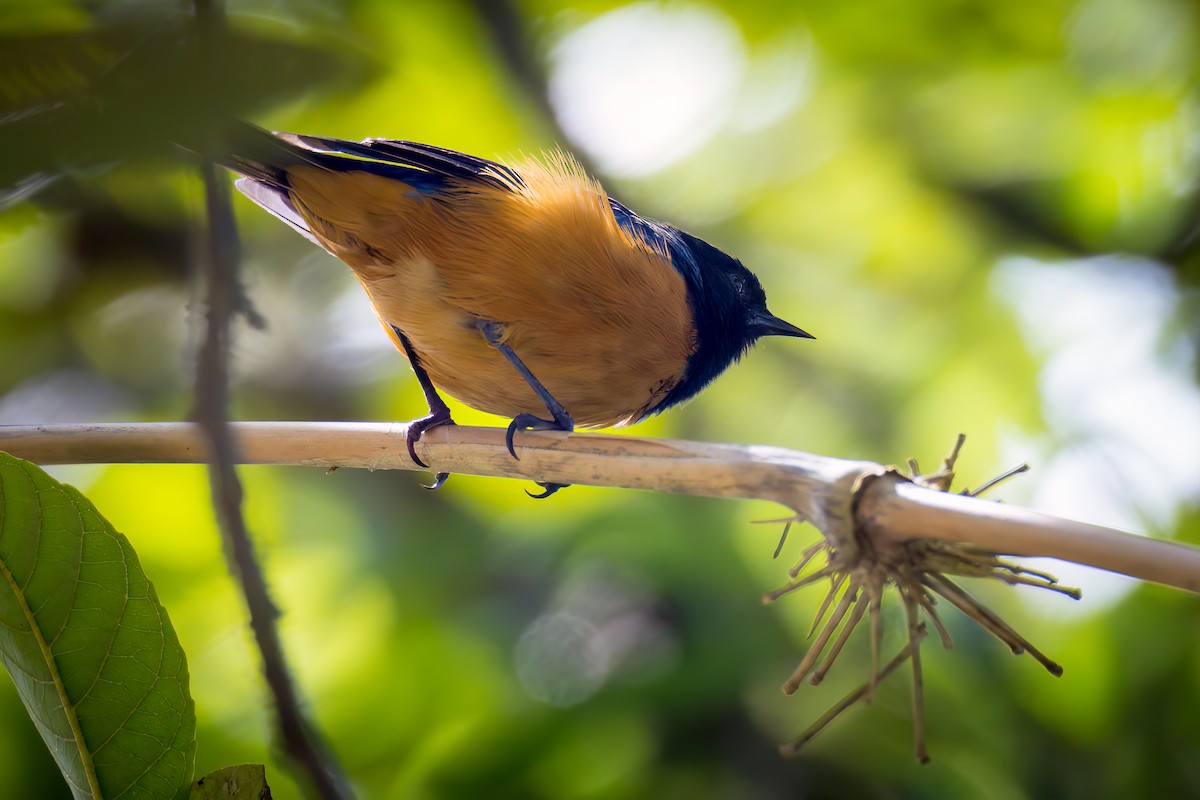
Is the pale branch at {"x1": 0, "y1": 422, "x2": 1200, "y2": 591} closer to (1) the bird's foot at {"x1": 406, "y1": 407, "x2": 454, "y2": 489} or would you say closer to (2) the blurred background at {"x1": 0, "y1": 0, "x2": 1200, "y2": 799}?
(1) the bird's foot at {"x1": 406, "y1": 407, "x2": 454, "y2": 489}

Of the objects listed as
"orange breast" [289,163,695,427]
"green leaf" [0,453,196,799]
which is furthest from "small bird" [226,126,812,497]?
"green leaf" [0,453,196,799]

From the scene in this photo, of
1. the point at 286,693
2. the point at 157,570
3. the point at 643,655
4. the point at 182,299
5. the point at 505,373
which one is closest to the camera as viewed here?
the point at 286,693

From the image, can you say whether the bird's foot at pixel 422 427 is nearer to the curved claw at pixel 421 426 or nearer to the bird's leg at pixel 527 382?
the curved claw at pixel 421 426

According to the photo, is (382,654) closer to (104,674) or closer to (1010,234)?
(104,674)

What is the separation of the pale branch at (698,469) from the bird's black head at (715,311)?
2.10ft

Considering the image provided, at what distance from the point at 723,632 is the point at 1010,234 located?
179 centimetres

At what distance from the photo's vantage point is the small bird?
194 cm

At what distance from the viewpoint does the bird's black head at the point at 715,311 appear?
7.24ft

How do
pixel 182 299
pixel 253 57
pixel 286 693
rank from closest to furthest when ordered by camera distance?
pixel 253 57, pixel 286 693, pixel 182 299

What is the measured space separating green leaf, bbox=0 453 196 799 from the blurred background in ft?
4.63

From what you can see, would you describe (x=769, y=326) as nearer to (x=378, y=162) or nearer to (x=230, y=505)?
(x=378, y=162)

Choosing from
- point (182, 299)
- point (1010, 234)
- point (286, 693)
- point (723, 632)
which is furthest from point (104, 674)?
point (1010, 234)

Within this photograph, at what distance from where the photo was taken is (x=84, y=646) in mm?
1058

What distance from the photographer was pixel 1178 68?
11.0 feet
